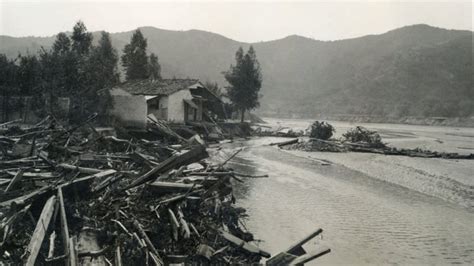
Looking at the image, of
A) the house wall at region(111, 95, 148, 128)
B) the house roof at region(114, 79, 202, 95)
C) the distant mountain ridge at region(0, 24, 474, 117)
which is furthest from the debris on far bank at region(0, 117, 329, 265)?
the distant mountain ridge at region(0, 24, 474, 117)

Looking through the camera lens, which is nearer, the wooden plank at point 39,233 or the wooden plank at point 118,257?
the wooden plank at point 39,233

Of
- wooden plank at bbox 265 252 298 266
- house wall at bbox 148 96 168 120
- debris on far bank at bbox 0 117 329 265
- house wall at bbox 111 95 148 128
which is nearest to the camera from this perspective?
debris on far bank at bbox 0 117 329 265

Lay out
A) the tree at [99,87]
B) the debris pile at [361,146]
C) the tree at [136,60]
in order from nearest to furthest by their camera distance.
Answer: the tree at [99,87], the debris pile at [361,146], the tree at [136,60]

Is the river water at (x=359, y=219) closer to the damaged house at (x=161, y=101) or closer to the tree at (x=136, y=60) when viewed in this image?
the damaged house at (x=161, y=101)

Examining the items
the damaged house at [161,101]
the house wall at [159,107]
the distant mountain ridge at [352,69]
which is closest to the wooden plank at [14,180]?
the damaged house at [161,101]

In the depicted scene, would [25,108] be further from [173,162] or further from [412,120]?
[412,120]

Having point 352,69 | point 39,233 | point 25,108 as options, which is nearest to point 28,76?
point 25,108

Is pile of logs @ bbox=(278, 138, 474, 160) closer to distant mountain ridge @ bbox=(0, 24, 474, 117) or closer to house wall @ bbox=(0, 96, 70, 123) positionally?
house wall @ bbox=(0, 96, 70, 123)
